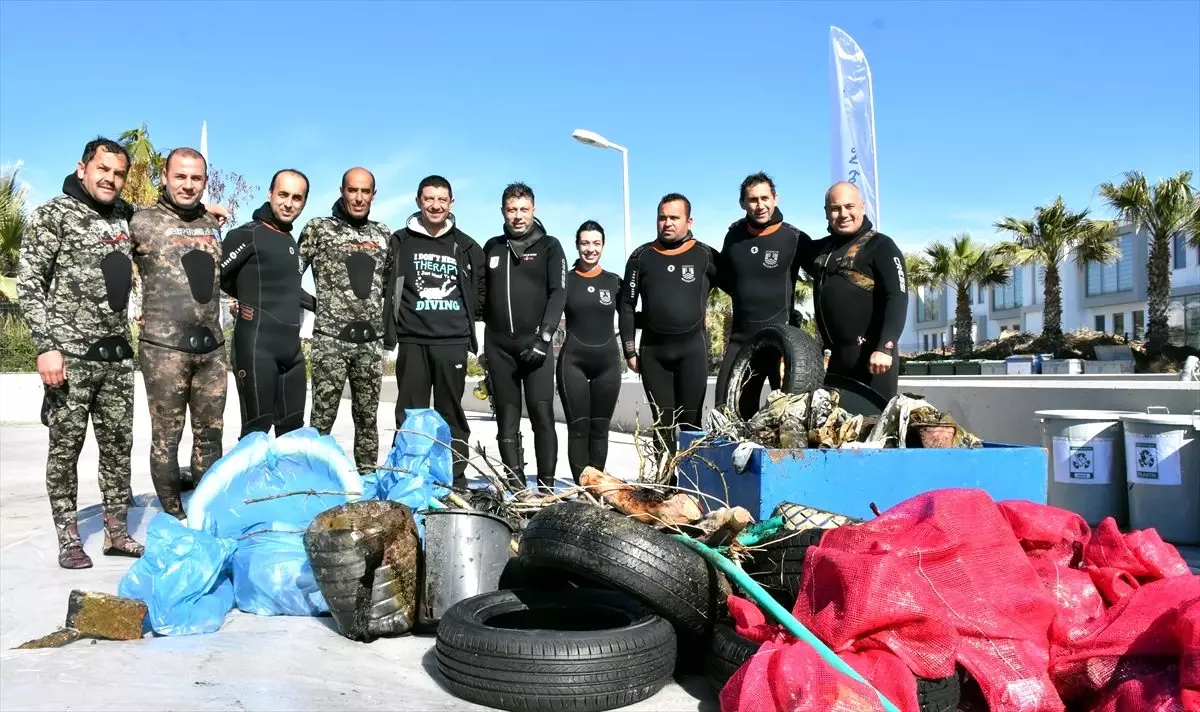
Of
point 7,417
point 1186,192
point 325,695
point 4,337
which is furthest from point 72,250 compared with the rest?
point 1186,192

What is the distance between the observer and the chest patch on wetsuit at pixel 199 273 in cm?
527

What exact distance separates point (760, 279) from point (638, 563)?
328 centimetres

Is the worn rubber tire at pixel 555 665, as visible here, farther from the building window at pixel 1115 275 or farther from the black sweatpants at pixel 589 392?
the building window at pixel 1115 275

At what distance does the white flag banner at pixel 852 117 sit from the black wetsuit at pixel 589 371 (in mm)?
7730

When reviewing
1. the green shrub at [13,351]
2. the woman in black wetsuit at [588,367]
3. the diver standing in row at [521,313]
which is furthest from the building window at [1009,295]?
the diver standing in row at [521,313]

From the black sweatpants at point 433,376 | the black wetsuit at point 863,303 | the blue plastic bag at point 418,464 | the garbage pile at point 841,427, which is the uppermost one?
the black wetsuit at point 863,303

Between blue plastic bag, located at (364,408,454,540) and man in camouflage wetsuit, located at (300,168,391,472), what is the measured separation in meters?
0.58

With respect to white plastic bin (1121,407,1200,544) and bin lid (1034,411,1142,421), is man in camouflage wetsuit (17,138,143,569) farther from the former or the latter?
white plastic bin (1121,407,1200,544)

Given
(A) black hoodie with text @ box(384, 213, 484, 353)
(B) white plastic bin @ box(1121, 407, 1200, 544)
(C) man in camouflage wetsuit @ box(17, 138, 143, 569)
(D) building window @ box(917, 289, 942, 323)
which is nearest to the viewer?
(C) man in camouflage wetsuit @ box(17, 138, 143, 569)

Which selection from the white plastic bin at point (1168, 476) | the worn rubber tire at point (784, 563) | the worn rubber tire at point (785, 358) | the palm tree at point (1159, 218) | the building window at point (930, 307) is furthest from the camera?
the building window at point (930, 307)

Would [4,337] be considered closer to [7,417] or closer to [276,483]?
[7,417]

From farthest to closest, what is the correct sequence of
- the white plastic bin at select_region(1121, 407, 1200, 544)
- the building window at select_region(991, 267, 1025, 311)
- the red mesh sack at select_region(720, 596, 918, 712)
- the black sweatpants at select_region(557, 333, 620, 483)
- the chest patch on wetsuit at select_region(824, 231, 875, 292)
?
the building window at select_region(991, 267, 1025, 311)
the black sweatpants at select_region(557, 333, 620, 483)
the white plastic bin at select_region(1121, 407, 1200, 544)
the chest patch on wetsuit at select_region(824, 231, 875, 292)
the red mesh sack at select_region(720, 596, 918, 712)

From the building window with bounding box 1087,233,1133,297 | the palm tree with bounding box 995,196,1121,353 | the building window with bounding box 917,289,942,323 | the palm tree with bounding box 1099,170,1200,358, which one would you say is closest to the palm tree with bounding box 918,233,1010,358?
the palm tree with bounding box 995,196,1121,353

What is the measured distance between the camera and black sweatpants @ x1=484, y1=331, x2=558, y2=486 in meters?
6.34
